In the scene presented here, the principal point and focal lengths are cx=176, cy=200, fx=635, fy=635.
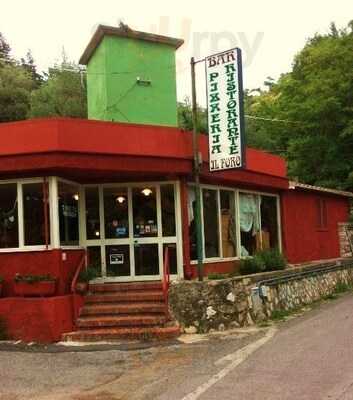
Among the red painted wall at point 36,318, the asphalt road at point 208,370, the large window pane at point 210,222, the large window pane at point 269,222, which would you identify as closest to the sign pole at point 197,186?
the large window pane at point 210,222

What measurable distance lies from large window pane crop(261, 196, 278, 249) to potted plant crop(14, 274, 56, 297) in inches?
281

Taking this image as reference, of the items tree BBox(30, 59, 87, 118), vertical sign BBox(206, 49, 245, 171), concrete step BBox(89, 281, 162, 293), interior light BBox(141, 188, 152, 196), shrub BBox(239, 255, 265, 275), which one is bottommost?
concrete step BBox(89, 281, 162, 293)

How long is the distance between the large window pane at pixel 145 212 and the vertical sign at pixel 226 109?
5.22 ft

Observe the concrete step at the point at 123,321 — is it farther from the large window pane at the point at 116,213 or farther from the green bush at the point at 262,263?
the green bush at the point at 262,263

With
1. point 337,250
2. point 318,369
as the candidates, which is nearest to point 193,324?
point 318,369

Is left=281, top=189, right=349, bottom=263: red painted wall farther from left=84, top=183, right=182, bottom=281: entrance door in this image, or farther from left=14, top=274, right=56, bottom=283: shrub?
left=14, top=274, right=56, bottom=283: shrub

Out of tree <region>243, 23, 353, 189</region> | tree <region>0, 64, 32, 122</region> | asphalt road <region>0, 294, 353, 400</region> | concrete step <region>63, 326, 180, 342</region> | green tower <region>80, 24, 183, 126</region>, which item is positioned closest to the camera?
asphalt road <region>0, 294, 353, 400</region>

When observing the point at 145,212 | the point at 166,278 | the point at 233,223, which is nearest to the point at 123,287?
the point at 166,278

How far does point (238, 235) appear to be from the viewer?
16203 millimetres

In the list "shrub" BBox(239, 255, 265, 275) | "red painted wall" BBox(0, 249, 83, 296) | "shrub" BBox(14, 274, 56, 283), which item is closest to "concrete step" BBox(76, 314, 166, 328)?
"red painted wall" BBox(0, 249, 83, 296)

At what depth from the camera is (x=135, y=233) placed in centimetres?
1411

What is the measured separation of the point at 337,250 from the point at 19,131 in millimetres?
13654

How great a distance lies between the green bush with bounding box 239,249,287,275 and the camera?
1511cm

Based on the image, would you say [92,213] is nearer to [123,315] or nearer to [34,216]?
[34,216]
